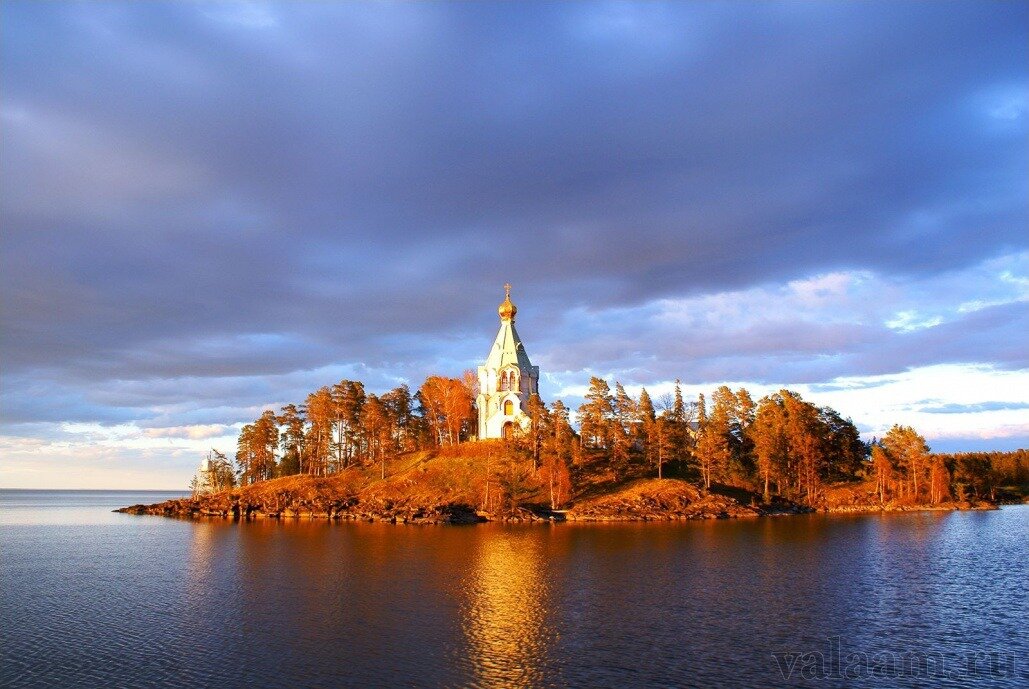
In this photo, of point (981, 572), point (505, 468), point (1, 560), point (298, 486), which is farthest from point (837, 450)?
point (1, 560)

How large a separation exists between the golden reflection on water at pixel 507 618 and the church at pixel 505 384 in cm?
6265

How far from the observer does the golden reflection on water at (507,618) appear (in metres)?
34.5

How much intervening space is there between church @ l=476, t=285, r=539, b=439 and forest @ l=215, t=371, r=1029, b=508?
22.4 ft

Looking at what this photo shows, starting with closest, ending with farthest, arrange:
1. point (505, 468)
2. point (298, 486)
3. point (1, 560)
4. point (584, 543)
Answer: point (1, 560) < point (584, 543) < point (505, 468) < point (298, 486)

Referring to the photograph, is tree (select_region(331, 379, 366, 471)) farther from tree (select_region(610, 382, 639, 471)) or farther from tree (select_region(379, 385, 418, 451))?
tree (select_region(610, 382, 639, 471))

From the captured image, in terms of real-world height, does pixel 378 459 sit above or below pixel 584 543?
above

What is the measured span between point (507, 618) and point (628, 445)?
8029 cm

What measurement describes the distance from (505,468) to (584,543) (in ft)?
147

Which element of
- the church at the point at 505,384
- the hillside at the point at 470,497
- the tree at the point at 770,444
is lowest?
the hillside at the point at 470,497

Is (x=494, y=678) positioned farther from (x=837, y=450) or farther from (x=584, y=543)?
(x=837, y=450)

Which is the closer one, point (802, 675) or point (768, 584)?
point (802, 675)

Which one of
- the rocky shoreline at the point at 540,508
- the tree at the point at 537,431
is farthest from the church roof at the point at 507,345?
the rocky shoreline at the point at 540,508

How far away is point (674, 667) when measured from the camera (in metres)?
Result: 34.2

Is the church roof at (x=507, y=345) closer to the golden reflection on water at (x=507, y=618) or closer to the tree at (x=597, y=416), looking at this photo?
the tree at (x=597, y=416)
